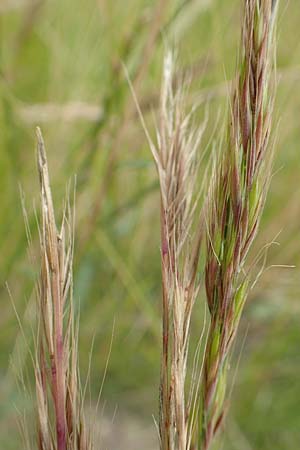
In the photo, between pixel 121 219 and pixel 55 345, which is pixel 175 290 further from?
pixel 121 219

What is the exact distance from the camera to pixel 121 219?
1.12 metres

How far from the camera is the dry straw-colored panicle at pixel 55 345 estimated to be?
0.36 m

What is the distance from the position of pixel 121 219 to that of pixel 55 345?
2.44ft

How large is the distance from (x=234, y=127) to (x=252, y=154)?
0.02m

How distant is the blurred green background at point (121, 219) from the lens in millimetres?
980

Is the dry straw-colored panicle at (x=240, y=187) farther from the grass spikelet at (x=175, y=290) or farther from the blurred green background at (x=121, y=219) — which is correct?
the blurred green background at (x=121, y=219)

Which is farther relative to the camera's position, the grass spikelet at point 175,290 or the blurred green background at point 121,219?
the blurred green background at point 121,219

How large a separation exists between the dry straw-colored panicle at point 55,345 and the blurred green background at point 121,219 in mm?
523

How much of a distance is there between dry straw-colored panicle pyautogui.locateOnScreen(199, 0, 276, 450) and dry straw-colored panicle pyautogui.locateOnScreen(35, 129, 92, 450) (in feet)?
0.27

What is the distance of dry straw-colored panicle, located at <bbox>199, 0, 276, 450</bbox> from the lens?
0.38 m

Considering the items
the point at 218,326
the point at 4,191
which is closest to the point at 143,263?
the point at 4,191

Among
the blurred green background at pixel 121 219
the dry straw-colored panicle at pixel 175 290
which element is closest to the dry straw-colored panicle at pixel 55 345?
the dry straw-colored panicle at pixel 175 290

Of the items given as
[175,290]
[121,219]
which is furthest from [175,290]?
[121,219]

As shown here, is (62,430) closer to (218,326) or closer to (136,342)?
(218,326)
